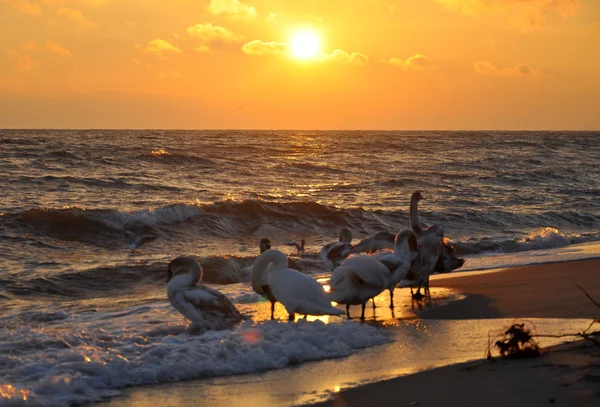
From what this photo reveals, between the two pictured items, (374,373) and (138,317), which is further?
(138,317)

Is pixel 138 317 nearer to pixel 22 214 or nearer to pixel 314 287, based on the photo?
pixel 314 287

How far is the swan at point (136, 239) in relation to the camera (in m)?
18.3

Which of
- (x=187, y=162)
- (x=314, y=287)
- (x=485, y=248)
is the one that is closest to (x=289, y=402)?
(x=314, y=287)

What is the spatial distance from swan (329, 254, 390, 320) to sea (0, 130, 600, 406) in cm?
91

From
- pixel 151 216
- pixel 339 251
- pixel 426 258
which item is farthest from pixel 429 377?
pixel 151 216

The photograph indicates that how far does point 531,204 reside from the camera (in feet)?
93.5

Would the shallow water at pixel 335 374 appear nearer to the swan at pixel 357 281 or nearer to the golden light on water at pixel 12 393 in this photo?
the golden light on water at pixel 12 393

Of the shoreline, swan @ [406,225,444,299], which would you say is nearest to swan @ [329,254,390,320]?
swan @ [406,225,444,299]

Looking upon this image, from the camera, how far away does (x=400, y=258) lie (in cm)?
1092

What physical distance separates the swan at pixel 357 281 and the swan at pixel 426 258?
168cm

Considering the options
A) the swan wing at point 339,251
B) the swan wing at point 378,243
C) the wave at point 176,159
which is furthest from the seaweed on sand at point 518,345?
the wave at point 176,159

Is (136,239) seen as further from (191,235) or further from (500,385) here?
(500,385)

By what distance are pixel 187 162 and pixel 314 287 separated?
3211cm

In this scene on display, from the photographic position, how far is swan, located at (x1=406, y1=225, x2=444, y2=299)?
459 inches
